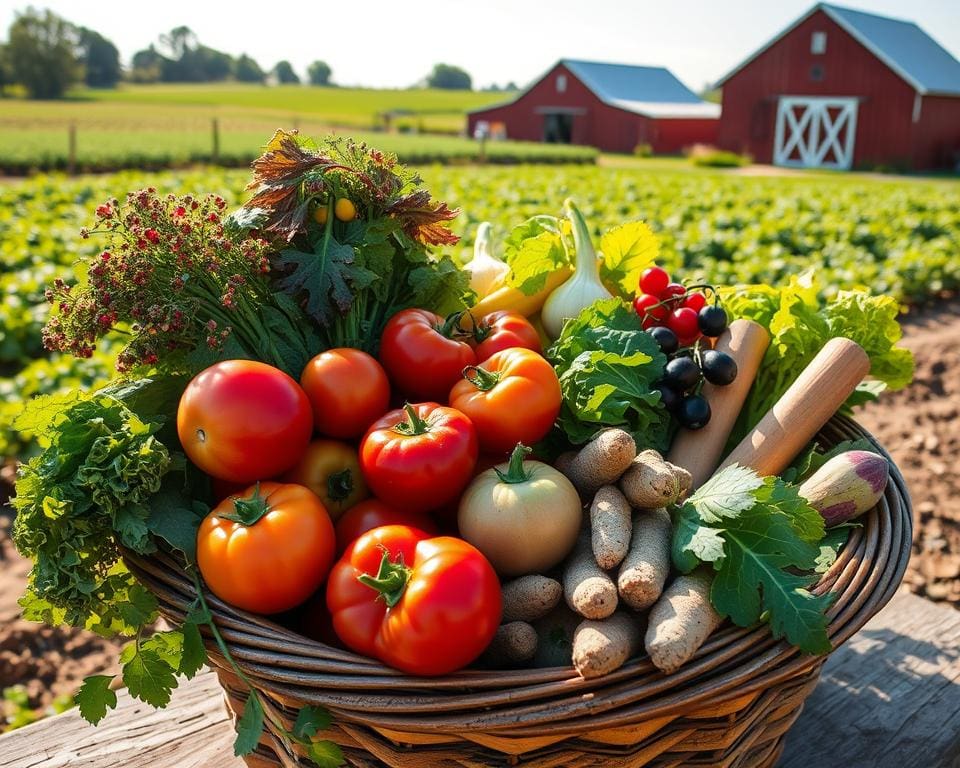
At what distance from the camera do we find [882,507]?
6.41 ft

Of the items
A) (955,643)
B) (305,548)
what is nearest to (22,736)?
(305,548)

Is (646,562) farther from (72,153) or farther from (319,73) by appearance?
(319,73)

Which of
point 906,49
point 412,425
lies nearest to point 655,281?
point 412,425

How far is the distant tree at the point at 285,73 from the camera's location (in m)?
126

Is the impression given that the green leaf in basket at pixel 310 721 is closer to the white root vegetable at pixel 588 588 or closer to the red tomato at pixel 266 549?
the red tomato at pixel 266 549

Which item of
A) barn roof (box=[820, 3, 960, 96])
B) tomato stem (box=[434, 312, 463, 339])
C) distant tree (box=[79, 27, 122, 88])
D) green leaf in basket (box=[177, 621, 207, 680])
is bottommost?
green leaf in basket (box=[177, 621, 207, 680])

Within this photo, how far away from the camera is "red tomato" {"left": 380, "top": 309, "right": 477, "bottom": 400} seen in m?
2.16

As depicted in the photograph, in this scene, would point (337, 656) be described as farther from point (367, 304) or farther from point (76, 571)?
point (367, 304)

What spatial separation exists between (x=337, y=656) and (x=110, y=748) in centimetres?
99

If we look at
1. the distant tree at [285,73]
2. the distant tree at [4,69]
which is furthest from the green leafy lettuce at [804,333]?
the distant tree at [285,73]

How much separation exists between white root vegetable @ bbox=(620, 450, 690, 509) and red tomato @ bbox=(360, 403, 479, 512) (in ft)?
1.15

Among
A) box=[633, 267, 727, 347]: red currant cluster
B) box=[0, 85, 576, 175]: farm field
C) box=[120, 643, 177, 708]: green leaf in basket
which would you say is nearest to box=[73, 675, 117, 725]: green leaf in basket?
box=[120, 643, 177, 708]: green leaf in basket

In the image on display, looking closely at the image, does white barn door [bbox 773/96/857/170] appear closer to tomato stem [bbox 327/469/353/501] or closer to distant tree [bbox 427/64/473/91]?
tomato stem [bbox 327/469/353/501]

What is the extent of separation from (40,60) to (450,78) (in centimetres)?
5833
